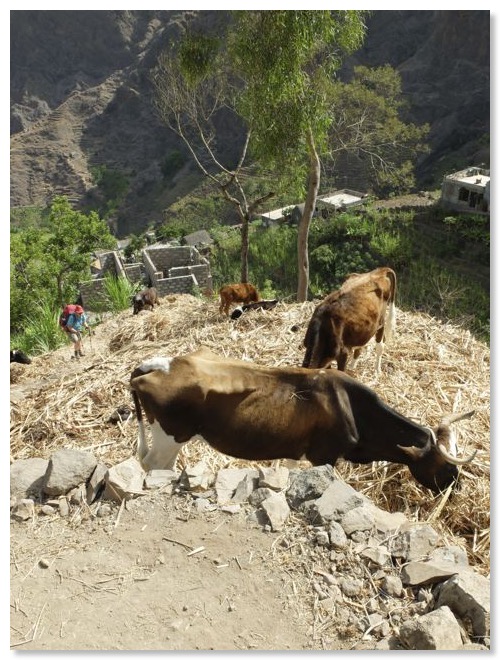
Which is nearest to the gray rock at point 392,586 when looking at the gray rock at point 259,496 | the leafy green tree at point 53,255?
the gray rock at point 259,496

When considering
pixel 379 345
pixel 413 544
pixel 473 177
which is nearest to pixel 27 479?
pixel 413 544

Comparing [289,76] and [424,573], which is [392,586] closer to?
[424,573]

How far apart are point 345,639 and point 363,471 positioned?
292cm

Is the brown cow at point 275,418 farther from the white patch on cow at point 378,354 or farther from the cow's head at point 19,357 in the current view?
the cow's head at point 19,357

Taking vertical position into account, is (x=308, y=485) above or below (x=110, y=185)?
below

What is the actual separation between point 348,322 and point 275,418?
9.69 ft

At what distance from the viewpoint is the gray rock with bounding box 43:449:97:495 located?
17.6 feet

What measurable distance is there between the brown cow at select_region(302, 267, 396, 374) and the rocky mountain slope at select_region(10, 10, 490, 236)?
52629 millimetres

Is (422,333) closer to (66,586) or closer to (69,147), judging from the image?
(66,586)

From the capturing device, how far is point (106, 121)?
377ft

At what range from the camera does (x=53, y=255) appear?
28594 mm

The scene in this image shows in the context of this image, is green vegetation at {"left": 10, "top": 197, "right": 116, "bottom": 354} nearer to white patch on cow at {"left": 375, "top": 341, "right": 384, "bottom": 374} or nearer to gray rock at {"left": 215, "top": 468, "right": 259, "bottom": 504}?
white patch on cow at {"left": 375, "top": 341, "right": 384, "bottom": 374}

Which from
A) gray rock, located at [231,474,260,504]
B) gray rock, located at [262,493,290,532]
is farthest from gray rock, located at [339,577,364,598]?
gray rock, located at [231,474,260,504]

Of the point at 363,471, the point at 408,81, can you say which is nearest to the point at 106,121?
the point at 408,81
